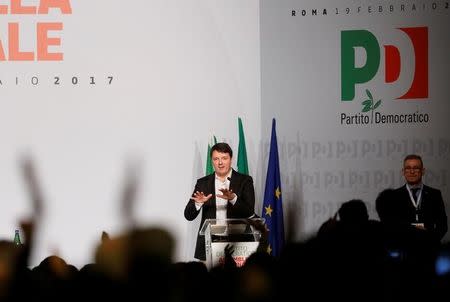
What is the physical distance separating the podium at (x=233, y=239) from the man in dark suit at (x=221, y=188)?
821mm

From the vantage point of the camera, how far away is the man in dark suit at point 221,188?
5.82 meters

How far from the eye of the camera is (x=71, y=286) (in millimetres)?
1598

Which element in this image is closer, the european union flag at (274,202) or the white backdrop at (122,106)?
the european union flag at (274,202)

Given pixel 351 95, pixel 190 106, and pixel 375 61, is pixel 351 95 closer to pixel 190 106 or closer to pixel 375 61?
pixel 375 61

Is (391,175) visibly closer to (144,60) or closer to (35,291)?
(144,60)

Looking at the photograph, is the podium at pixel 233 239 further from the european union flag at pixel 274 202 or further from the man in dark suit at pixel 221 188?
the european union flag at pixel 274 202

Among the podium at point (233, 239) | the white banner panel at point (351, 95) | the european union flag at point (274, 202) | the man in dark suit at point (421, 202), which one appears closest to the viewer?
the podium at point (233, 239)

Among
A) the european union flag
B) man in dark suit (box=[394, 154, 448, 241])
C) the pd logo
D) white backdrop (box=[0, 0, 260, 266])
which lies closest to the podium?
man in dark suit (box=[394, 154, 448, 241])

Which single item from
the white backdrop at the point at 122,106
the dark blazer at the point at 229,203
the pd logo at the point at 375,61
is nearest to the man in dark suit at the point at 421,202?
the dark blazer at the point at 229,203

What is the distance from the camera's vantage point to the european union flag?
7031mm

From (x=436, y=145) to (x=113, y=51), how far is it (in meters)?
3.28

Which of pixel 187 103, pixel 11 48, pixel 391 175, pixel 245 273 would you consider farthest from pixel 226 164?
pixel 245 273

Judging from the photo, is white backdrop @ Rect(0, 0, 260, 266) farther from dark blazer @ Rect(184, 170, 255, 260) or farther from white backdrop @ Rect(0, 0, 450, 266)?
dark blazer @ Rect(184, 170, 255, 260)

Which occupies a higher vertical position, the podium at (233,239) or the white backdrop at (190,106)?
the white backdrop at (190,106)
